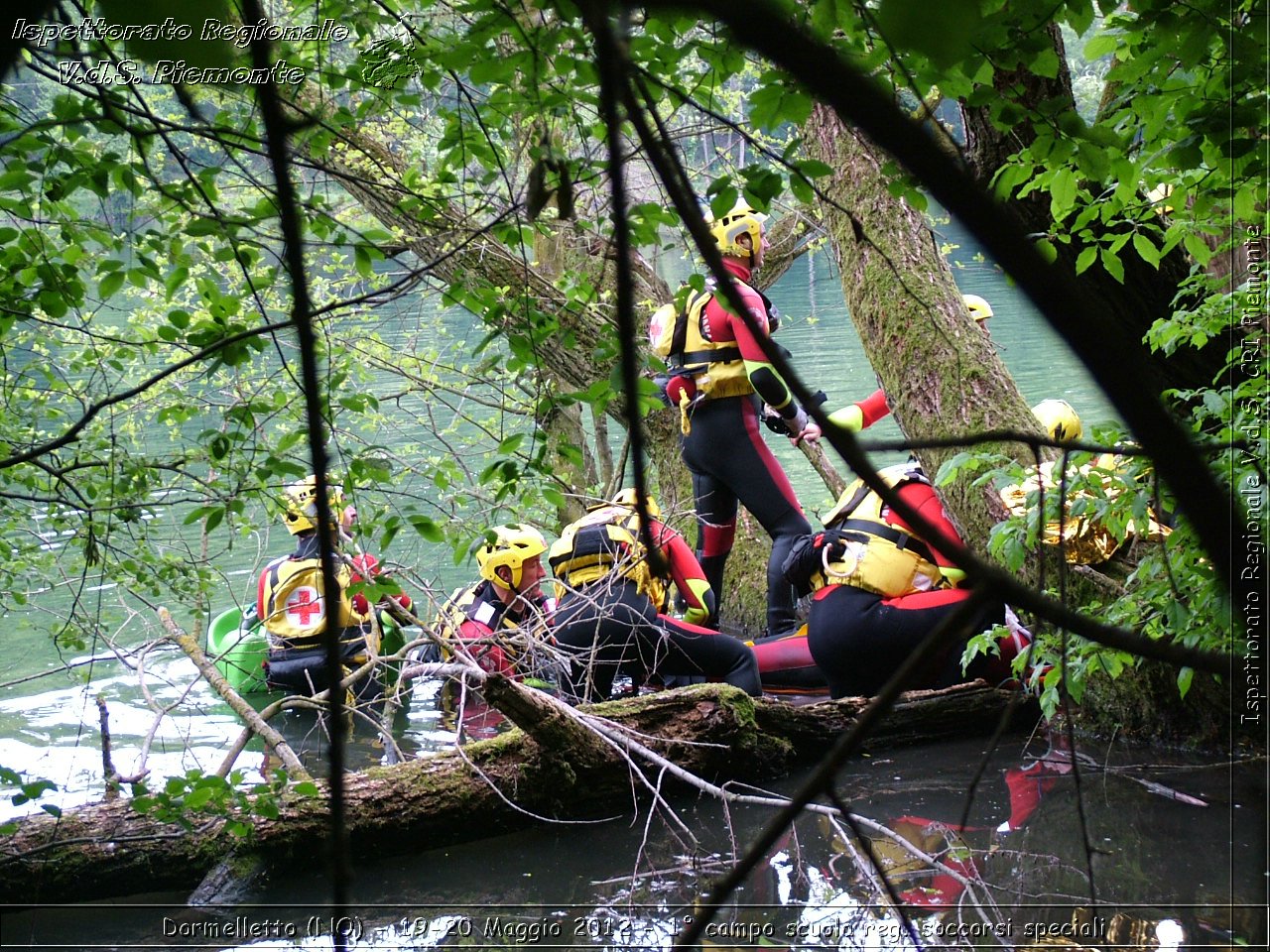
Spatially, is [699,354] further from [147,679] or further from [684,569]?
[147,679]

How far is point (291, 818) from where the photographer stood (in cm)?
402

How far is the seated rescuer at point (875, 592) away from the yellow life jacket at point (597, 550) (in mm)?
875

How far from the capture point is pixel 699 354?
6926 millimetres

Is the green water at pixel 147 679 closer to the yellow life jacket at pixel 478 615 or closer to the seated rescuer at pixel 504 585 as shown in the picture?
the yellow life jacket at pixel 478 615

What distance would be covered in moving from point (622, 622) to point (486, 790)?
3.49ft

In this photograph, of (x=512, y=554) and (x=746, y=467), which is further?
(x=746, y=467)

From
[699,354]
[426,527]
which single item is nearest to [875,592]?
[699,354]

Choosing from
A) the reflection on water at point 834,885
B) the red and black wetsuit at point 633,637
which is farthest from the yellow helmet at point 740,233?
the reflection on water at point 834,885

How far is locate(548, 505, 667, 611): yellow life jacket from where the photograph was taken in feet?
17.6

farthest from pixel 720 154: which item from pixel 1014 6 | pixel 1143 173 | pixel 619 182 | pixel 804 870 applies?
pixel 619 182

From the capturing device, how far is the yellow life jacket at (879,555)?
214 inches

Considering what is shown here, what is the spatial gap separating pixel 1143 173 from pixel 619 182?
2.47 m

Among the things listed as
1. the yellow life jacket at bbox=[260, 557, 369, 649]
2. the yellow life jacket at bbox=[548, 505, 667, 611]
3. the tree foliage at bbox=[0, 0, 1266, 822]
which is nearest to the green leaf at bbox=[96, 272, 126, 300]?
the tree foliage at bbox=[0, 0, 1266, 822]

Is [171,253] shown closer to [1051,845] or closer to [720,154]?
[720,154]
